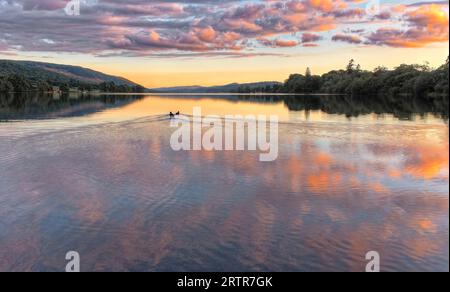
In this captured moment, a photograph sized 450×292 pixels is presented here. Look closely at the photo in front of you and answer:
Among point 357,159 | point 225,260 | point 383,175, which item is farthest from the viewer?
point 357,159

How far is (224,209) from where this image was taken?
17.0 metres

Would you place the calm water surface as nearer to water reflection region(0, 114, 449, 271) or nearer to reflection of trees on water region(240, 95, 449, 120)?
water reflection region(0, 114, 449, 271)

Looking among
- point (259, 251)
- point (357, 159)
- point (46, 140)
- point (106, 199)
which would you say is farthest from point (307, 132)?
point (259, 251)

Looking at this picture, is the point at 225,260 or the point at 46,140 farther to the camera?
the point at 46,140

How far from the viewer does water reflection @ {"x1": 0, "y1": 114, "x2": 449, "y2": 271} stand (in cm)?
1258

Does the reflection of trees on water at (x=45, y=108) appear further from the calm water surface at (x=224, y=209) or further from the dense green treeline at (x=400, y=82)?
the dense green treeline at (x=400, y=82)

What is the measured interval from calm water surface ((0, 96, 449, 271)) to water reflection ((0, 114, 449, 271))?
2.3 inches

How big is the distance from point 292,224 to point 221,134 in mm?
25894

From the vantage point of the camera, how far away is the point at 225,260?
12.3 m

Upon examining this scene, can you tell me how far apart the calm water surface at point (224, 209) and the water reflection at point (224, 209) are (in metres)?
0.06

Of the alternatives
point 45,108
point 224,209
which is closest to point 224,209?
point 224,209

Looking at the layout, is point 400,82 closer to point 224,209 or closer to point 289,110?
point 289,110

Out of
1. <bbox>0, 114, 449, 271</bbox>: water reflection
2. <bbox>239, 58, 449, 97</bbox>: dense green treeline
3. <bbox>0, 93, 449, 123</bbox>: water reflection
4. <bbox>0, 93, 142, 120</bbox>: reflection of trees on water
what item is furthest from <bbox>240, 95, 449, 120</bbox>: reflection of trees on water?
<bbox>0, 93, 142, 120</bbox>: reflection of trees on water
